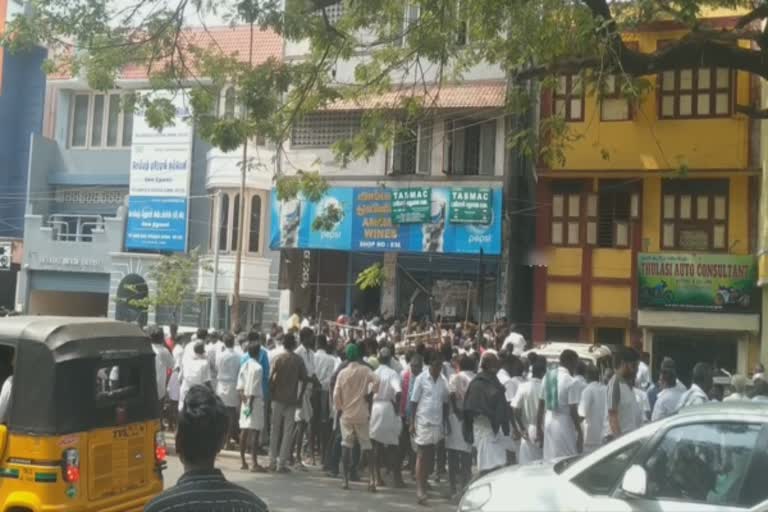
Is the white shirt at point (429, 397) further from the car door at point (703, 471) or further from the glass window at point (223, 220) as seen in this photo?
the glass window at point (223, 220)

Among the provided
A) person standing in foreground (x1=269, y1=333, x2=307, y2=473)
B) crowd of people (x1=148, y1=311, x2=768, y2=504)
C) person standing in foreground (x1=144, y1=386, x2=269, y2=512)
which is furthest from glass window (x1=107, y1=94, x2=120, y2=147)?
person standing in foreground (x1=144, y1=386, x2=269, y2=512)

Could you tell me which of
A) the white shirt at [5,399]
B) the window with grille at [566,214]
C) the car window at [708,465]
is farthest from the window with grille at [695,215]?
the white shirt at [5,399]

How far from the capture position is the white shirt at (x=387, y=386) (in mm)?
10961

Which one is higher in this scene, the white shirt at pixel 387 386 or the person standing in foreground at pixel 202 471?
the person standing in foreground at pixel 202 471

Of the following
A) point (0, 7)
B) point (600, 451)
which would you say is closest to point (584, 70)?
point (600, 451)

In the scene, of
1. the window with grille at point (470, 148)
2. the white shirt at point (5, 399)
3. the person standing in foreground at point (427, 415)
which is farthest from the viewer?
the window with grille at point (470, 148)

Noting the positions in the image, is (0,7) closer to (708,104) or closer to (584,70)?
(708,104)

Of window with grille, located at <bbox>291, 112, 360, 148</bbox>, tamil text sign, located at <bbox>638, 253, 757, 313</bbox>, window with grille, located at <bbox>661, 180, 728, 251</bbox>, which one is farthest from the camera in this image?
window with grille, located at <bbox>291, 112, 360, 148</bbox>

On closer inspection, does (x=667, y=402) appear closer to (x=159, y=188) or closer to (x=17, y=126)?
(x=159, y=188)

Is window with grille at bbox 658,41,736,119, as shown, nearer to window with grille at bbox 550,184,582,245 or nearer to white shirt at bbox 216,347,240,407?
window with grille at bbox 550,184,582,245

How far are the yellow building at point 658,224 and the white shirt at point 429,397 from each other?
39.3 feet

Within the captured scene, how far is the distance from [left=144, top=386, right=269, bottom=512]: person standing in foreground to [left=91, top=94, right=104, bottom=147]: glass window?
1272 inches

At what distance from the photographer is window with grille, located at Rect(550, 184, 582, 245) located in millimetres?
22812

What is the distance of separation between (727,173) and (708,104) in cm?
178
